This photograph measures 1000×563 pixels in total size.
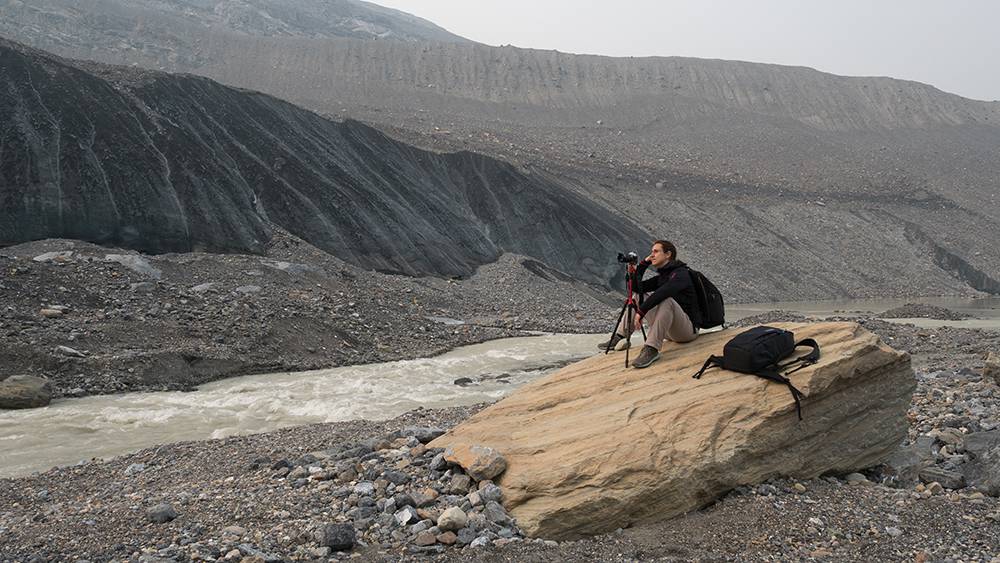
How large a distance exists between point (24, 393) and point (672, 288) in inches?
438

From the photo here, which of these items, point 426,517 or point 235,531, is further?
point 426,517

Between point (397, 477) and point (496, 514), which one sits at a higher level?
point (496, 514)

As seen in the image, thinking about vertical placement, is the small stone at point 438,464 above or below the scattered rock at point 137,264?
above

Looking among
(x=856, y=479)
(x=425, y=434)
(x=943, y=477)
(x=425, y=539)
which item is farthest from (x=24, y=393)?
(x=943, y=477)

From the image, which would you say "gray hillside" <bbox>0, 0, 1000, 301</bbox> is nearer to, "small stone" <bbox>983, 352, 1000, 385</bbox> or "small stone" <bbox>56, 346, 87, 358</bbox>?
"small stone" <bbox>56, 346, 87, 358</bbox>

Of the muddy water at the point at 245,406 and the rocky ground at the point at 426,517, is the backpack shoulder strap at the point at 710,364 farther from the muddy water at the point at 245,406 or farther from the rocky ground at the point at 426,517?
the muddy water at the point at 245,406

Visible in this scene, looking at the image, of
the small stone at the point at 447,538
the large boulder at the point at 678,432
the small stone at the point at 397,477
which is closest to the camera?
the small stone at the point at 447,538

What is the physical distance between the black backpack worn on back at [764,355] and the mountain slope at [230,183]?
20282 mm

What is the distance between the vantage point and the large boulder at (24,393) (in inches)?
496

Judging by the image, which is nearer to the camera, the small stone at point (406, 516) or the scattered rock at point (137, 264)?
the small stone at point (406, 516)

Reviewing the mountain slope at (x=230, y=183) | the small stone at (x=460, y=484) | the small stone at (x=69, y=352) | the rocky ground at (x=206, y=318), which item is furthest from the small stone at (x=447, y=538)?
the mountain slope at (x=230, y=183)

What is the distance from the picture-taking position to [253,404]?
43.8 ft

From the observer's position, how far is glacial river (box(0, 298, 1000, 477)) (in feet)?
35.3

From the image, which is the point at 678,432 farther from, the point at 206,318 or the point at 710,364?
the point at 206,318
